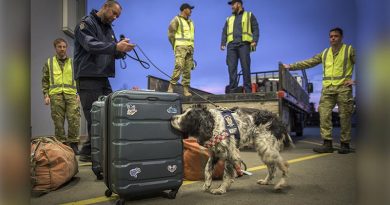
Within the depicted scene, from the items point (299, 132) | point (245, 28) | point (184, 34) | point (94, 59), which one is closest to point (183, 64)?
point (184, 34)

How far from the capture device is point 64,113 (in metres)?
5.69

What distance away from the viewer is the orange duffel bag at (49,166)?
3234 mm

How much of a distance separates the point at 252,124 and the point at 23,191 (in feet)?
8.48

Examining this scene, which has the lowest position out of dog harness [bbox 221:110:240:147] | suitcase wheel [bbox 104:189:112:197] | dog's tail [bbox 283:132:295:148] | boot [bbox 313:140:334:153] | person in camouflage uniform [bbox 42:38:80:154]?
suitcase wheel [bbox 104:189:112:197]

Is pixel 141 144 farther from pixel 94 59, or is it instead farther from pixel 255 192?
pixel 94 59

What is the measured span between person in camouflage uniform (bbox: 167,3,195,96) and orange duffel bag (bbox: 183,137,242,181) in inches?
130

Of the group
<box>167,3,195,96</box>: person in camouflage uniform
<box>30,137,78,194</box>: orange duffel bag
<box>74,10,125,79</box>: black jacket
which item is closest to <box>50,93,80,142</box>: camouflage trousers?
<box>74,10,125,79</box>: black jacket

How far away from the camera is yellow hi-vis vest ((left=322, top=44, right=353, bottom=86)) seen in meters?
5.42

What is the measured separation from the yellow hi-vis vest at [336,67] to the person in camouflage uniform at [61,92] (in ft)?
14.9

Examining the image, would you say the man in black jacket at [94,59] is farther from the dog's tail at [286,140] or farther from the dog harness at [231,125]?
the dog's tail at [286,140]

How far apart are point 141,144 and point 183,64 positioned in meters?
4.42

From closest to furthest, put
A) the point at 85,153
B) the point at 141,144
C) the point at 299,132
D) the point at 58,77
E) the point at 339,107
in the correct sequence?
the point at 141,144, the point at 85,153, the point at 58,77, the point at 339,107, the point at 299,132

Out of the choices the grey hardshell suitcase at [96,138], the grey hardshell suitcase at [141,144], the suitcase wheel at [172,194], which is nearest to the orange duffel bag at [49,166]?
the grey hardshell suitcase at [96,138]

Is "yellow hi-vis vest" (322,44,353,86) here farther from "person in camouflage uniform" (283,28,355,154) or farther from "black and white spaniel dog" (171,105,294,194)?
"black and white spaniel dog" (171,105,294,194)
